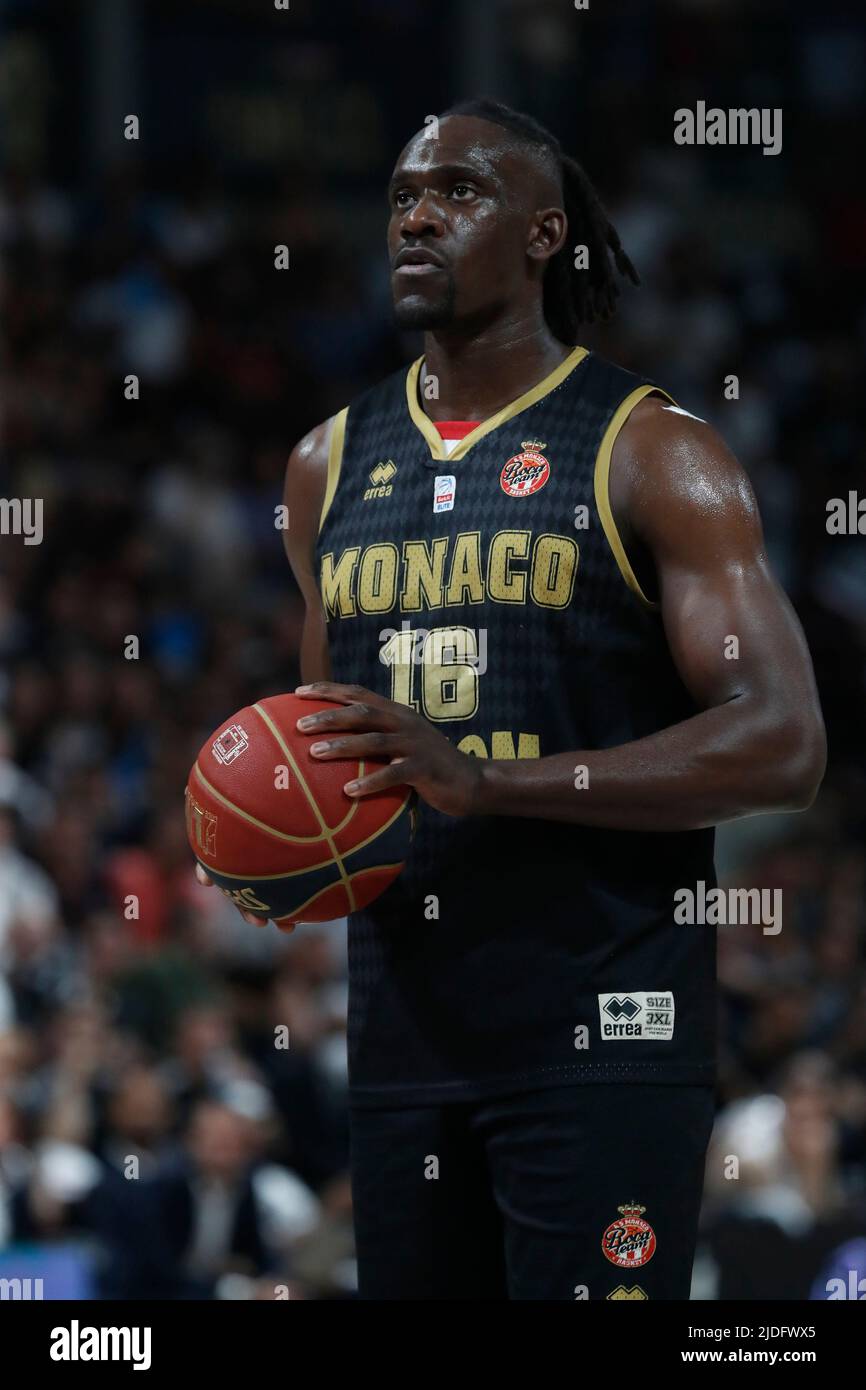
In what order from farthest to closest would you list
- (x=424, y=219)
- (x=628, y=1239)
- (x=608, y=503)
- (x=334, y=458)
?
(x=334, y=458), (x=424, y=219), (x=608, y=503), (x=628, y=1239)

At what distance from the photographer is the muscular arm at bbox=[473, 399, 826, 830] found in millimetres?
2785

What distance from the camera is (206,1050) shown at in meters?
6.88

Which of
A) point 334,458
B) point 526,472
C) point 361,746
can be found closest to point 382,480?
point 334,458

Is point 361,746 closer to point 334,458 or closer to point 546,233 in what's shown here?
point 334,458

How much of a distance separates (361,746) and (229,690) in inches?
228

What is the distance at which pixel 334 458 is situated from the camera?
3305 mm

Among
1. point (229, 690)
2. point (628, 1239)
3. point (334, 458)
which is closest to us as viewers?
point (628, 1239)

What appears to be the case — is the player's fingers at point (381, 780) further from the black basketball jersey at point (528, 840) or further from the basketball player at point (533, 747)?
the black basketball jersey at point (528, 840)

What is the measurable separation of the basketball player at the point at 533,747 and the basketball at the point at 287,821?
0.20ft

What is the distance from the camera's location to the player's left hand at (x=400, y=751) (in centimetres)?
273

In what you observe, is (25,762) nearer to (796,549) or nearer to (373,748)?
(796,549)

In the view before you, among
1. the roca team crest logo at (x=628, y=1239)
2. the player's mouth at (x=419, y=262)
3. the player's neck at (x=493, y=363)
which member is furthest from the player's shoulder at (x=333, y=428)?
the roca team crest logo at (x=628, y=1239)

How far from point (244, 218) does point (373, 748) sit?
8.30 meters

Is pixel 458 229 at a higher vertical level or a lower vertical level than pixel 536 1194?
higher
